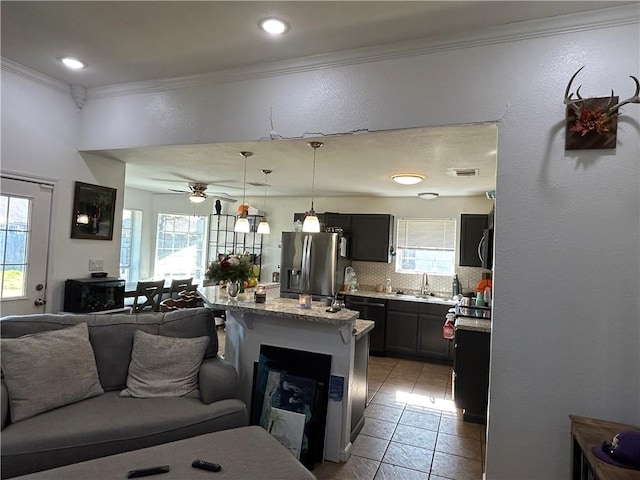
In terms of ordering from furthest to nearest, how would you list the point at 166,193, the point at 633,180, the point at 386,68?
the point at 166,193, the point at 386,68, the point at 633,180

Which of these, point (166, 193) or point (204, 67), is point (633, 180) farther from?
→ point (166, 193)

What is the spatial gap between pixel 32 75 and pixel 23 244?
1.40m

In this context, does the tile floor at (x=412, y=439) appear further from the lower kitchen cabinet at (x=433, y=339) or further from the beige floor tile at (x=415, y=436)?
the lower kitchen cabinet at (x=433, y=339)

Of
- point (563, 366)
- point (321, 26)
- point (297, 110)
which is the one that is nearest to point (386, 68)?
point (321, 26)

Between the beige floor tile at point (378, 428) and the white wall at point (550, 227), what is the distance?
3.60 ft

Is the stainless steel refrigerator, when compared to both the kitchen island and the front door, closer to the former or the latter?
the kitchen island

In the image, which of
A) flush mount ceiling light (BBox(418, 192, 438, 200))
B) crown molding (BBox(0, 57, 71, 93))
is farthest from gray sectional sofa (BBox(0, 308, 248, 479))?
flush mount ceiling light (BBox(418, 192, 438, 200))

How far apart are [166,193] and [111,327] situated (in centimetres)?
508

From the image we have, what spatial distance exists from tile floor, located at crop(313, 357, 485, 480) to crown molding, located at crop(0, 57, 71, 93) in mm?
3797

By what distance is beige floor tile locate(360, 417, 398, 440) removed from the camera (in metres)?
3.11

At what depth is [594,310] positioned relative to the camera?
80.0 inches

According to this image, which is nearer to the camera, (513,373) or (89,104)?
(513,373)

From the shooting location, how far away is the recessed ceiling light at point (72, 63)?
2814 millimetres

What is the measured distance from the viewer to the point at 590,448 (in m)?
1.70
